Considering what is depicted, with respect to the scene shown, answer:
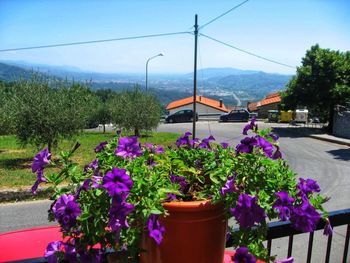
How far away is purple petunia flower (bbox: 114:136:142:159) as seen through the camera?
67.1 inches

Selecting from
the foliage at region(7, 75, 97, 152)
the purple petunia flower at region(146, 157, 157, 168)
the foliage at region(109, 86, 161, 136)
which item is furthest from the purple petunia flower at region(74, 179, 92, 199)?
the foliage at region(109, 86, 161, 136)

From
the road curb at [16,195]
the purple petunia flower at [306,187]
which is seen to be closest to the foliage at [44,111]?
the road curb at [16,195]

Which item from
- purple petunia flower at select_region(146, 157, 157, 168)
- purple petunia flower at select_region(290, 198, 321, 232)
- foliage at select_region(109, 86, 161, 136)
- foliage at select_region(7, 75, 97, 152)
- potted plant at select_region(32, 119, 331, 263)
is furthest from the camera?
foliage at select_region(109, 86, 161, 136)

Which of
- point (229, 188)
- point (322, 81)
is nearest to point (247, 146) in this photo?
point (229, 188)

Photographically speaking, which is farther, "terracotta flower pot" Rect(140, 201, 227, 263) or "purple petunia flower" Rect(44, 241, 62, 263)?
"terracotta flower pot" Rect(140, 201, 227, 263)

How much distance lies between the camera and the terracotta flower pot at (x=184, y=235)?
5.09ft

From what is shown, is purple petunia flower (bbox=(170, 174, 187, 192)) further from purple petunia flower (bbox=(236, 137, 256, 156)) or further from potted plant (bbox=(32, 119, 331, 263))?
purple petunia flower (bbox=(236, 137, 256, 156))

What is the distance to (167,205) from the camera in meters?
1.55

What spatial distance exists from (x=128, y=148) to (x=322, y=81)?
2738cm

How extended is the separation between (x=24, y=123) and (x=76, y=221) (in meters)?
13.1

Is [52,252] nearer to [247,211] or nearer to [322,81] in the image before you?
[247,211]

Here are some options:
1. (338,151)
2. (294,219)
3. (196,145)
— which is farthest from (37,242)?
(338,151)

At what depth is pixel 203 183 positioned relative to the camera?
73.7 inches

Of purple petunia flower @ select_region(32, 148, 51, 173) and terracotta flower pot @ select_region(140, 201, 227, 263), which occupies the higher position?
purple petunia flower @ select_region(32, 148, 51, 173)
